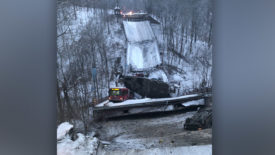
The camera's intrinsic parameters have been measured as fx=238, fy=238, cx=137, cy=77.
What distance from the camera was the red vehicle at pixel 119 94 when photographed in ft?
5.19

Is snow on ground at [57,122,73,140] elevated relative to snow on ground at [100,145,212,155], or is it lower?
elevated

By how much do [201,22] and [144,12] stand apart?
0.40 metres

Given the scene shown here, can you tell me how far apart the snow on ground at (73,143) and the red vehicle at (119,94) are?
0.91 ft

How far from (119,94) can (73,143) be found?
435 millimetres

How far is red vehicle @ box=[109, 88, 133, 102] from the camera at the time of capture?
1.58 meters

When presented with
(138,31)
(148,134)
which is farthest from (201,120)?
(138,31)

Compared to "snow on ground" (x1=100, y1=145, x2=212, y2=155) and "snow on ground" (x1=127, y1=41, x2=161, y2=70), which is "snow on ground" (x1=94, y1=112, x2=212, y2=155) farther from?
"snow on ground" (x1=127, y1=41, x2=161, y2=70)

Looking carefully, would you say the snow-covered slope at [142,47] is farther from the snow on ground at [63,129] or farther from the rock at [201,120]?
the snow on ground at [63,129]

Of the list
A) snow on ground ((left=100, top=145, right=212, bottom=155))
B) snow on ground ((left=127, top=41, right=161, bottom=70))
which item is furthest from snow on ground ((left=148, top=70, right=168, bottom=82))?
snow on ground ((left=100, top=145, right=212, bottom=155))

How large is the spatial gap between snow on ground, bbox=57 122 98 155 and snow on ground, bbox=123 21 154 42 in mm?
703
